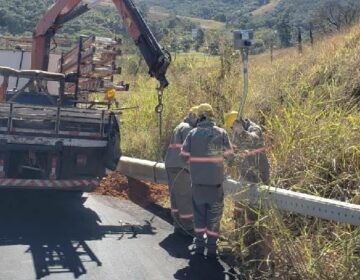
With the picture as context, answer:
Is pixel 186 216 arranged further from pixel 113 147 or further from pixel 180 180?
pixel 113 147

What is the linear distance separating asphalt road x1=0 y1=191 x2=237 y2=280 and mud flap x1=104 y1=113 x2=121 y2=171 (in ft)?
Result: 2.56

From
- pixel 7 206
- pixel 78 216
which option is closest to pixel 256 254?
pixel 78 216

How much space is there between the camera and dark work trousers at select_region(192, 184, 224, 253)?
7.64m

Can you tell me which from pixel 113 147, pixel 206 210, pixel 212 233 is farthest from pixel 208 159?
pixel 113 147

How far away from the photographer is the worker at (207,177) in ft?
25.1

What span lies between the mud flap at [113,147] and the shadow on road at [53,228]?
0.84 metres

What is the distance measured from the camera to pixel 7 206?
1006cm

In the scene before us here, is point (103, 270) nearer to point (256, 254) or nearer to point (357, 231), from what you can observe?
point (256, 254)

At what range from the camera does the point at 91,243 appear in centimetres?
800

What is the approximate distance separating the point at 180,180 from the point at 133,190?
2758mm

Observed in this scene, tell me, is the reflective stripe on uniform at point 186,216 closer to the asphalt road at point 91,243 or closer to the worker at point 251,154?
the asphalt road at point 91,243

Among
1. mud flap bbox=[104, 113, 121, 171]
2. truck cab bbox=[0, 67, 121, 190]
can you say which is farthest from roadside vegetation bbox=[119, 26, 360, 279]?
truck cab bbox=[0, 67, 121, 190]

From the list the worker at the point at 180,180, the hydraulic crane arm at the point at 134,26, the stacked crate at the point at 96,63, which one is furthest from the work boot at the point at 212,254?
the stacked crate at the point at 96,63

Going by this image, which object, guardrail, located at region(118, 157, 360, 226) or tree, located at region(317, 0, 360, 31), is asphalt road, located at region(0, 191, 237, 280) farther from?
tree, located at region(317, 0, 360, 31)
